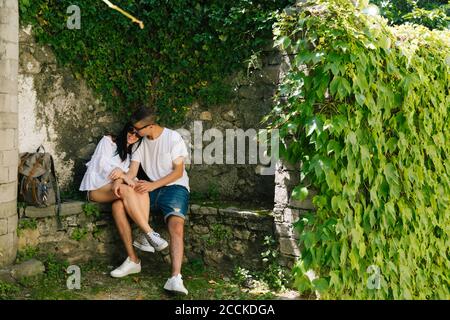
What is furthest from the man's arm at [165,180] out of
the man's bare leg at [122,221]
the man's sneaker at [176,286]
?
the man's sneaker at [176,286]

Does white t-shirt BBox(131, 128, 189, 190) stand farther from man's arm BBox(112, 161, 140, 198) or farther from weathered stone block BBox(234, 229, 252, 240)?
weathered stone block BBox(234, 229, 252, 240)

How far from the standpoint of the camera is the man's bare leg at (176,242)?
4.12 m

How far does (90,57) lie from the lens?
16.8 ft

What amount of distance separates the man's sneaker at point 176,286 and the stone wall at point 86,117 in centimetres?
138

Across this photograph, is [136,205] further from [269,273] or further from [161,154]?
[269,273]

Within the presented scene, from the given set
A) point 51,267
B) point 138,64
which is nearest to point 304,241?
point 51,267

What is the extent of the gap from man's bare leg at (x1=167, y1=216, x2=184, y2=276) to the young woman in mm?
110

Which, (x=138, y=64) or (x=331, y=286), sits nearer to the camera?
(x=331, y=286)

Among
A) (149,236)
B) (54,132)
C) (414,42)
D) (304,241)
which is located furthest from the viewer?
(54,132)

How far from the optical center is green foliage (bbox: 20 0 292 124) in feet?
16.3

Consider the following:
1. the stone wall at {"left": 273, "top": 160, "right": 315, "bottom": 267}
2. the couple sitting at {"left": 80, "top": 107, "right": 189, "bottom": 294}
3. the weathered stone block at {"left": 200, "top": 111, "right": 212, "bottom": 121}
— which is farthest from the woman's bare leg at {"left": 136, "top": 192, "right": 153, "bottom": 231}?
the weathered stone block at {"left": 200, "top": 111, "right": 212, "bottom": 121}

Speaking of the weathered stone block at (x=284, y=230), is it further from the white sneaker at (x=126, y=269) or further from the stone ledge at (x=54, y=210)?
the stone ledge at (x=54, y=210)
